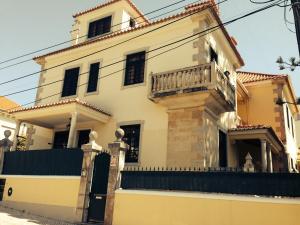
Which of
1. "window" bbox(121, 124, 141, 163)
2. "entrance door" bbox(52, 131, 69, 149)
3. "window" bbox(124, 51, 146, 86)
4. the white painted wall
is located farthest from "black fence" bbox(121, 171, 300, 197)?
"entrance door" bbox(52, 131, 69, 149)

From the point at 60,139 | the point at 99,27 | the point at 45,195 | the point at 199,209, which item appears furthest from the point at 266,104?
the point at 45,195

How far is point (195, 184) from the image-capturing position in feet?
27.8

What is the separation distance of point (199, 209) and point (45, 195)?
21.0ft

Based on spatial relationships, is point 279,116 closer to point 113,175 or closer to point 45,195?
point 113,175

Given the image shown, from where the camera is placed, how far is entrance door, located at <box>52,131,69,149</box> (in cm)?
1616

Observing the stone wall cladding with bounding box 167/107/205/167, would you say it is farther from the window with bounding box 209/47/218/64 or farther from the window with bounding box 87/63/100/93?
the window with bounding box 87/63/100/93

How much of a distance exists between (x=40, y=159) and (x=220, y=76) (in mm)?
8441

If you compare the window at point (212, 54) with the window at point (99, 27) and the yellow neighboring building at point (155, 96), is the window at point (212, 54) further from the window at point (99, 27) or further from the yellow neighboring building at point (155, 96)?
the window at point (99, 27)

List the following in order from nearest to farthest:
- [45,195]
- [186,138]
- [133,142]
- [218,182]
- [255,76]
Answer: [218,182] < [45,195] < [186,138] < [133,142] < [255,76]

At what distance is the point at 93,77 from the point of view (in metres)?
16.1

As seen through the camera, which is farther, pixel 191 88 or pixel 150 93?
pixel 150 93

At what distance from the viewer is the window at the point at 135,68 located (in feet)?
47.5

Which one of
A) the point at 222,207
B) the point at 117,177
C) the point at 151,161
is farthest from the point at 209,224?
the point at 151,161

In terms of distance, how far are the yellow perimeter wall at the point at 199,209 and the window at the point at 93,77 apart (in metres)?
7.80
